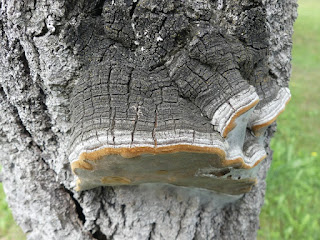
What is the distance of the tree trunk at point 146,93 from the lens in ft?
2.47

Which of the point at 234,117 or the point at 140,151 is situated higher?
the point at 234,117

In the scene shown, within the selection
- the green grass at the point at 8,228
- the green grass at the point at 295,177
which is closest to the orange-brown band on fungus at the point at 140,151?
the green grass at the point at 295,177

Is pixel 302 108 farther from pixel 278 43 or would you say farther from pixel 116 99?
pixel 116 99

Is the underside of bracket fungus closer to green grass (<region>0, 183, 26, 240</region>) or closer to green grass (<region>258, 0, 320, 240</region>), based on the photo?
green grass (<region>258, 0, 320, 240</region>)

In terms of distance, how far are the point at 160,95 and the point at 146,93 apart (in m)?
0.04

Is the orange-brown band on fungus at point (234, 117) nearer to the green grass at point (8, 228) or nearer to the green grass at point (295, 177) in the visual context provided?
the green grass at point (295, 177)

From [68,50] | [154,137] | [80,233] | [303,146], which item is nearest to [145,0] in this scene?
[68,50]

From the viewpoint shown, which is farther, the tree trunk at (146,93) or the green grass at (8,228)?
the green grass at (8,228)

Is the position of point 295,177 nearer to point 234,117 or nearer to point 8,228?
point 234,117

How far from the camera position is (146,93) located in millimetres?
787

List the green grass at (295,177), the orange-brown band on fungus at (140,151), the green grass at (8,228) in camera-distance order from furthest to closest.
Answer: the green grass at (8,228) → the green grass at (295,177) → the orange-brown band on fungus at (140,151)

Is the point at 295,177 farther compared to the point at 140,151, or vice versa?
the point at 295,177

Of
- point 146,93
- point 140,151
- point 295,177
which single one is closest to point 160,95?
point 146,93

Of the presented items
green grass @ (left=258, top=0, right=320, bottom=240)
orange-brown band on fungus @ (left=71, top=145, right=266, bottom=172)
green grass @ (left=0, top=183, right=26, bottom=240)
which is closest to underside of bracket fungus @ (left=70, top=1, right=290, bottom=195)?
orange-brown band on fungus @ (left=71, top=145, right=266, bottom=172)
